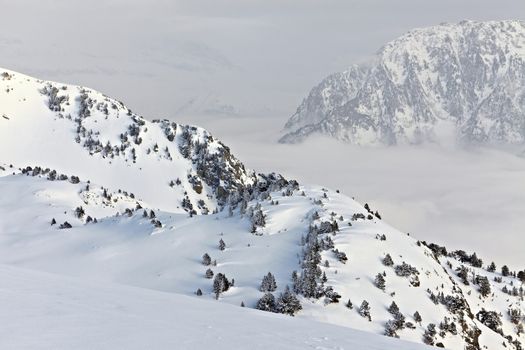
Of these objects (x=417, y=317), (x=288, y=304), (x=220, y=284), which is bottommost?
(x=417, y=317)

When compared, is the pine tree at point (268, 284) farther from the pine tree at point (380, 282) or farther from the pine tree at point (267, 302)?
the pine tree at point (380, 282)

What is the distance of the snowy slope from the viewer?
51.2ft

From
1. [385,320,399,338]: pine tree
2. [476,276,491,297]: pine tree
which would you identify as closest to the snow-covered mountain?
[385,320,399,338]: pine tree

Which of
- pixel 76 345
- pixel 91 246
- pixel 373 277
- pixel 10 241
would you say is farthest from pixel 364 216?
pixel 76 345

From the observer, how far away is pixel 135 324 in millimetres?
17906

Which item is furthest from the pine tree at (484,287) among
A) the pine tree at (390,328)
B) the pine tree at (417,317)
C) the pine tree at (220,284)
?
the pine tree at (220,284)

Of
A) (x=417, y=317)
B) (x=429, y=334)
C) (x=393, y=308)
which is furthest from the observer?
(x=417, y=317)

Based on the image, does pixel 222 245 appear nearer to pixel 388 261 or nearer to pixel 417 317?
pixel 388 261

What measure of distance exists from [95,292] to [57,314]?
5.59 meters

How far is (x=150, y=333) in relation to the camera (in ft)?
55.6

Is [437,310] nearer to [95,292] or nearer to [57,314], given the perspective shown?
[95,292]

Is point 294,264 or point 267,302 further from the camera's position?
point 294,264

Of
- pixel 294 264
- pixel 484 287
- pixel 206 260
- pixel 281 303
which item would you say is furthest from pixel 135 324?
pixel 484 287

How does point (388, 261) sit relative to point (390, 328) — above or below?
above
